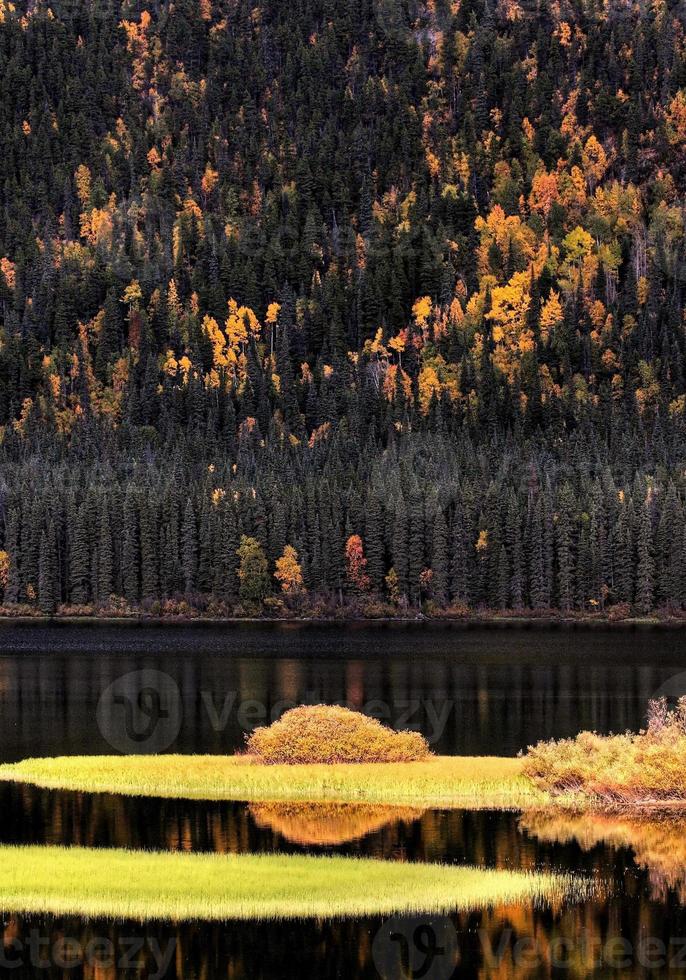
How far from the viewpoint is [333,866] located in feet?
176

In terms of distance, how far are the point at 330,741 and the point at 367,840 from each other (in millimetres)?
16103

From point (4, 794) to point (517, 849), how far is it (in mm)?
20797

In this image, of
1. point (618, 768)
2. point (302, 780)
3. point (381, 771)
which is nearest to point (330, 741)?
point (381, 771)

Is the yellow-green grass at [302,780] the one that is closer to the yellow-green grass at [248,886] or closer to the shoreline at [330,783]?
the shoreline at [330,783]

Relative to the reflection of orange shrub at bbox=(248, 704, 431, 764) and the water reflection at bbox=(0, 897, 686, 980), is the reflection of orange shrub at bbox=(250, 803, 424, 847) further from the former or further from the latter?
the water reflection at bbox=(0, 897, 686, 980)

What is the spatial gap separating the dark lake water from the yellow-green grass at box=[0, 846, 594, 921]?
39.3 inches

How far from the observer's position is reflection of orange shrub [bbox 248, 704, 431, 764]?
244 ft

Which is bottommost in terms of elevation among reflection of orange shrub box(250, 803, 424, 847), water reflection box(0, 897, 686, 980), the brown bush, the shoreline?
water reflection box(0, 897, 686, 980)

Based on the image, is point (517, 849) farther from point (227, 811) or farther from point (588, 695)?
point (588, 695)

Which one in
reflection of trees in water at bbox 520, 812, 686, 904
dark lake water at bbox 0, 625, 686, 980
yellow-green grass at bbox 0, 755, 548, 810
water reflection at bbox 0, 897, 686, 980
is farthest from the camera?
yellow-green grass at bbox 0, 755, 548, 810

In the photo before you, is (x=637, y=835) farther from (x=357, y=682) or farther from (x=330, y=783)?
(x=357, y=682)

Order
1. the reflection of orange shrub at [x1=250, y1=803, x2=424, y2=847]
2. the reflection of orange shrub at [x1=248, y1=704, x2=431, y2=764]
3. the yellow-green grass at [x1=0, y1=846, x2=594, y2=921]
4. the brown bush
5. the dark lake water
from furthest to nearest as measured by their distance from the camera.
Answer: the reflection of orange shrub at [x1=248, y1=704, x2=431, y2=764], the brown bush, the reflection of orange shrub at [x1=250, y1=803, x2=424, y2=847], the yellow-green grass at [x1=0, y1=846, x2=594, y2=921], the dark lake water

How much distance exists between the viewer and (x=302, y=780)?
69.9 metres

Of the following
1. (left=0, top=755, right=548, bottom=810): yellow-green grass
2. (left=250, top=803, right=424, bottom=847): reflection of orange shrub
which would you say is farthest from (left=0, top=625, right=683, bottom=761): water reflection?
(left=250, top=803, right=424, bottom=847): reflection of orange shrub
